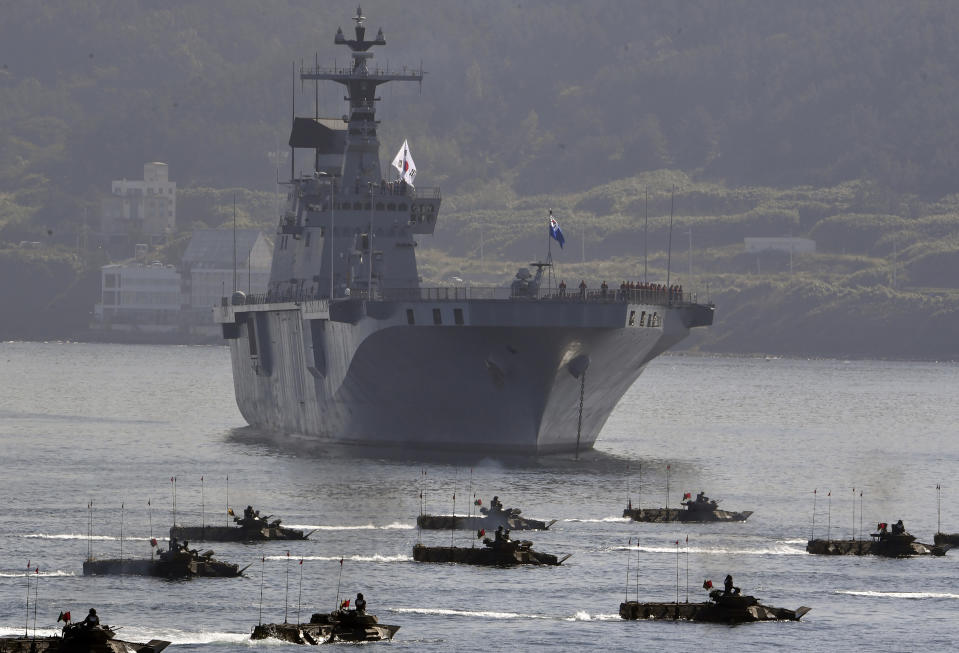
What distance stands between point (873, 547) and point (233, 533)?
21.8 m

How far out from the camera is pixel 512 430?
91.9 meters

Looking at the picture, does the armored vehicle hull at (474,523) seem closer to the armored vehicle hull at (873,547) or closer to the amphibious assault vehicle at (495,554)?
the amphibious assault vehicle at (495,554)

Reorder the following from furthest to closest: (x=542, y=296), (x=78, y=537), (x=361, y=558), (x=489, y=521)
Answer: (x=542, y=296)
(x=489, y=521)
(x=78, y=537)
(x=361, y=558)

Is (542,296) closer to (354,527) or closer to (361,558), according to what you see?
(354,527)

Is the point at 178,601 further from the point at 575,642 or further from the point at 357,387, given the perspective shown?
the point at 357,387

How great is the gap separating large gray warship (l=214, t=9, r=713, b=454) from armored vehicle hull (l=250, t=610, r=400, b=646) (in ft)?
113

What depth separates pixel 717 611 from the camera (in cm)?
5816

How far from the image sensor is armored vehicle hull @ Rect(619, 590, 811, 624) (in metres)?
57.9

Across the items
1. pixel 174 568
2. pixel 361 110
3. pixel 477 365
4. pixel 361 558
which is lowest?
pixel 174 568

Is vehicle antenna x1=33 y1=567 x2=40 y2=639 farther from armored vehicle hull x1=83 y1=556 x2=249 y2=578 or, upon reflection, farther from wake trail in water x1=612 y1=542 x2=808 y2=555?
wake trail in water x1=612 y1=542 x2=808 y2=555

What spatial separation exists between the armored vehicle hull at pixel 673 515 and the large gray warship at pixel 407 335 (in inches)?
507

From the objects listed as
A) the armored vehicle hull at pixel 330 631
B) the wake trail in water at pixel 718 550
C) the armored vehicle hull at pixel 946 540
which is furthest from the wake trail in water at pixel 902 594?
the armored vehicle hull at pixel 330 631

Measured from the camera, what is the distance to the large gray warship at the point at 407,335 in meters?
89.1

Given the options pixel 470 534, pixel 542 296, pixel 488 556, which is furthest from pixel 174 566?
pixel 542 296
